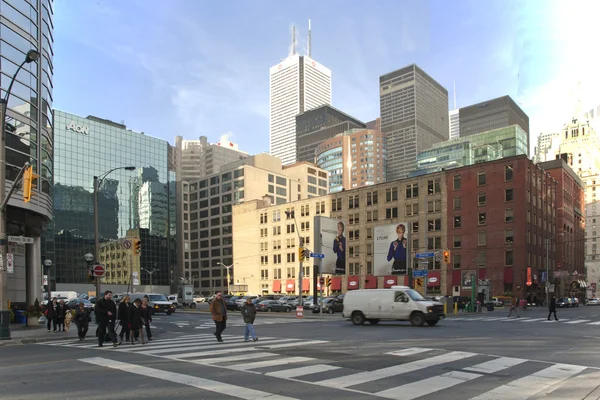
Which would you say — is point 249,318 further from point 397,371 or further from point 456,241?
point 456,241

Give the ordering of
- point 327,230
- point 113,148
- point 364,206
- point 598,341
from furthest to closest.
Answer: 1. point 113,148
2. point 364,206
3. point 327,230
4. point 598,341

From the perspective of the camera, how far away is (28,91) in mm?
32156

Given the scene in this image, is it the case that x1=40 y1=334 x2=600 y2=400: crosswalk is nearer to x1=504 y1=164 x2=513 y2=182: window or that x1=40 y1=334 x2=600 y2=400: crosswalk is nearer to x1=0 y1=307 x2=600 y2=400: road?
x1=0 y1=307 x2=600 y2=400: road

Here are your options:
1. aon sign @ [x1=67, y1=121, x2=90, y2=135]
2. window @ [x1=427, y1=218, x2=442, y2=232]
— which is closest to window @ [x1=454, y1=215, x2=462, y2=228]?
window @ [x1=427, y1=218, x2=442, y2=232]

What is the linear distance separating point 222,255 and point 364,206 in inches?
2457

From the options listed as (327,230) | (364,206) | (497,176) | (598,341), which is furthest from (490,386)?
(364,206)

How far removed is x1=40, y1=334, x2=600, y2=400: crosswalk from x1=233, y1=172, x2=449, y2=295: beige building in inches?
2156

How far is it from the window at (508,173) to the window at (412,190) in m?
14.2

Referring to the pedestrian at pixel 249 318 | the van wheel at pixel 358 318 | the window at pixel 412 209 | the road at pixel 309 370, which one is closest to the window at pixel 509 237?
the window at pixel 412 209

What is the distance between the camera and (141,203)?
14162 cm

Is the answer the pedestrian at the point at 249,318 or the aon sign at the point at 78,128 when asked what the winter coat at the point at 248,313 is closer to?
the pedestrian at the point at 249,318

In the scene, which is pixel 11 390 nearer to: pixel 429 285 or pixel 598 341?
pixel 598 341

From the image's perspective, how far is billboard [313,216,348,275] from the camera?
50.8m

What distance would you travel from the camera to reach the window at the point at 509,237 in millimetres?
73938
